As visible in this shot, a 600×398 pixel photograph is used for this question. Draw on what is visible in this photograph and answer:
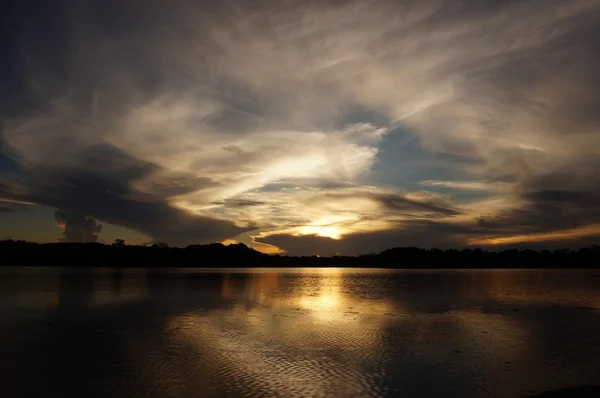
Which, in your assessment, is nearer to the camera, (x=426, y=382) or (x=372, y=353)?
(x=426, y=382)

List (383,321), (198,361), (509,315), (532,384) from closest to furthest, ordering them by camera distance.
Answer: (532,384), (198,361), (383,321), (509,315)

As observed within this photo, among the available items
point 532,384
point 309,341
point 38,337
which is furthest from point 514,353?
point 38,337

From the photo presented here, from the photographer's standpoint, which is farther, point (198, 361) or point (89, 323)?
point (89, 323)

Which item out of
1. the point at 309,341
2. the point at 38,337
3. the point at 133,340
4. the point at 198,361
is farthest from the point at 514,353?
the point at 38,337

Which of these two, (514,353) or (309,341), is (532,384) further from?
(309,341)

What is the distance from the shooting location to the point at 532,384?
52.1ft

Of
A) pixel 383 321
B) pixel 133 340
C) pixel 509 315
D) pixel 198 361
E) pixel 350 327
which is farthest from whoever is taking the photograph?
pixel 509 315

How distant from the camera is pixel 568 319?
32.7 meters

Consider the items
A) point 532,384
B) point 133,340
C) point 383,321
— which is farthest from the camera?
point 383,321

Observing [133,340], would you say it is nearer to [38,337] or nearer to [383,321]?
[38,337]

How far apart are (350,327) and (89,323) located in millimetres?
16721

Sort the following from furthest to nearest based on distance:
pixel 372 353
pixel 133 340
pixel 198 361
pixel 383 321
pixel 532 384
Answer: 1. pixel 383 321
2. pixel 133 340
3. pixel 372 353
4. pixel 198 361
5. pixel 532 384

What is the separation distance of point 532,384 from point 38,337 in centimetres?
2360

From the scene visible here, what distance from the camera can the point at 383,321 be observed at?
31047mm
